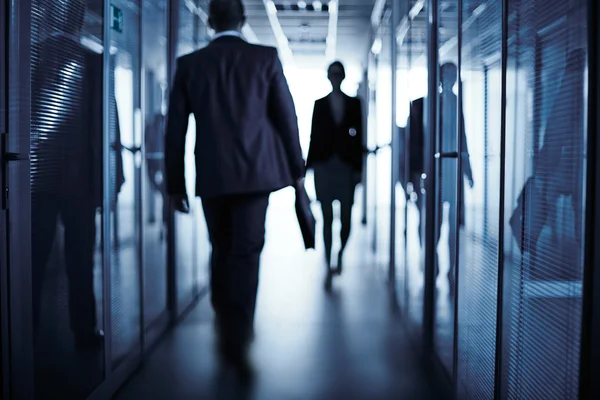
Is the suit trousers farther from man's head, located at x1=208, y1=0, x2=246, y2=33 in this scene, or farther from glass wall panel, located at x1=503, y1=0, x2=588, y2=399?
glass wall panel, located at x1=503, y1=0, x2=588, y2=399

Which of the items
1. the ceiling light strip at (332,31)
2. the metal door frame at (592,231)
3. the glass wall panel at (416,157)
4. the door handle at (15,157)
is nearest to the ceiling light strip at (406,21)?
the glass wall panel at (416,157)

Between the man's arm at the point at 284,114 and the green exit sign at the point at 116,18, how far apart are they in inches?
27.1

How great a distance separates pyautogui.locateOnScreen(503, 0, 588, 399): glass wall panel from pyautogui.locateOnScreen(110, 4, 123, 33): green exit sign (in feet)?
5.36

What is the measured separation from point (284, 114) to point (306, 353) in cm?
118

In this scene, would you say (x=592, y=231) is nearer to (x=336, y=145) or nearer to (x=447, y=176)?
(x=447, y=176)

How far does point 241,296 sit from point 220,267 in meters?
0.17

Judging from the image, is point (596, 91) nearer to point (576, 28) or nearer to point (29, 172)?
point (576, 28)

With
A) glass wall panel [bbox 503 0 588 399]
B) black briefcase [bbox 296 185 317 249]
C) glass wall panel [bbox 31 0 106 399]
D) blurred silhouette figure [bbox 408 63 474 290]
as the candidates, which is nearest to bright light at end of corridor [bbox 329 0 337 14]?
→ black briefcase [bbox 296 185 317 249]

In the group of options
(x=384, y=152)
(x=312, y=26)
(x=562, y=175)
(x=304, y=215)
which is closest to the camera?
(x=562, y=175)

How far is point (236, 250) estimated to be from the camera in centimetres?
305

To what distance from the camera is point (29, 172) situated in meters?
1.93

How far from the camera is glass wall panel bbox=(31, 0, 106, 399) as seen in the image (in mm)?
2051

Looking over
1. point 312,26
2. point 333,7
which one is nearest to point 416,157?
point 333,7

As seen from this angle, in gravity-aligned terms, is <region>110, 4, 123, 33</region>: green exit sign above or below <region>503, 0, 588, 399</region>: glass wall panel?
above
